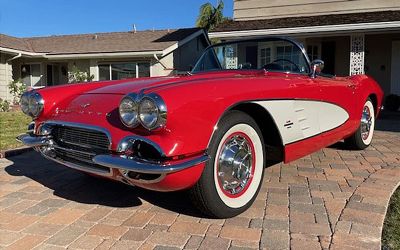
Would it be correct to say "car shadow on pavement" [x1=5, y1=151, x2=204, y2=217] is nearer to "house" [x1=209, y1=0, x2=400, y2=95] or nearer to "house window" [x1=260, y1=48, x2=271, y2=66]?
"house window" [x1=260, y1=48, x2=271, y2=66]

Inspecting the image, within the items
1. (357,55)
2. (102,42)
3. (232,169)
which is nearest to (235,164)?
(232,169)

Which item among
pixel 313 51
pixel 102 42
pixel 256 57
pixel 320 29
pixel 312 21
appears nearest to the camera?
pixel 256 57

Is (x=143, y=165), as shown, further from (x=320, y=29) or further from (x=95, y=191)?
(x=320, y=29)

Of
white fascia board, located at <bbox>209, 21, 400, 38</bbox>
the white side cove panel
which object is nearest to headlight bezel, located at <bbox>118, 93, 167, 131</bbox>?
the white side cove panel

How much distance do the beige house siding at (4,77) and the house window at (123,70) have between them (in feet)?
12.4

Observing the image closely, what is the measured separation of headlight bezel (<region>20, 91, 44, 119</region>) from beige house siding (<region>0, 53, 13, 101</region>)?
45.5 feet

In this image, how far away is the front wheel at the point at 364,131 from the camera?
5.32 metres

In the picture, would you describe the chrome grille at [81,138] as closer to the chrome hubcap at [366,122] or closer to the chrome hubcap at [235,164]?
the chrome hubcap at [235,164]

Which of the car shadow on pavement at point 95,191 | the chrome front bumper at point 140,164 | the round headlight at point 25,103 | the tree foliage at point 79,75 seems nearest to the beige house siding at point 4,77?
the tree foliage at point 79,75

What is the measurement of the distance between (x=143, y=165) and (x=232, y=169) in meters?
0.80

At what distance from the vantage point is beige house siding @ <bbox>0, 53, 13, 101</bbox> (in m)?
15.9

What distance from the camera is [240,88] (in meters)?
2.91

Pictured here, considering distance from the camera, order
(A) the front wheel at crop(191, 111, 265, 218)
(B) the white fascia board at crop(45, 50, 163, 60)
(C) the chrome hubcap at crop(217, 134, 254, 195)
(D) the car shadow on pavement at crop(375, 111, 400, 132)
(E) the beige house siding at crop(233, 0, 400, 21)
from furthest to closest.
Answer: (B) the white fascia board at crop(45, 50, 163, 60) → (E) the beige house siding at crop(233, 0, 400, 21) → (D) the car shadow on pavement at crop(375, 111, 400, 132) → (C) the chrome hubcap at crop(217, 134, 254, 195) → (A) the front wheel at crop(191, 111, 265, 218)

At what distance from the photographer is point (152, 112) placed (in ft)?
8.04
